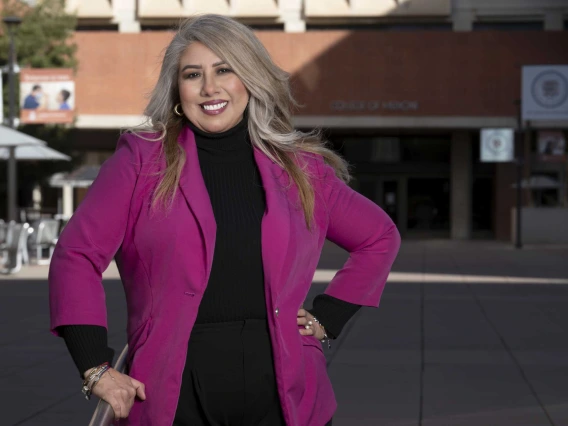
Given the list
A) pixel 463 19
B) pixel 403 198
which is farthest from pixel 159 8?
pixel 403 198

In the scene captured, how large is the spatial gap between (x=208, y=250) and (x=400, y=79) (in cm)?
4056

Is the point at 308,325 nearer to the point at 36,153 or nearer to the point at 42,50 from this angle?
the point at 36,153

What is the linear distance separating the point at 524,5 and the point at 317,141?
42.2m

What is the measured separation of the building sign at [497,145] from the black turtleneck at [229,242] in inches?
1350

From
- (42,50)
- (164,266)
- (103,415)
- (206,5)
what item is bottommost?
(103,415)

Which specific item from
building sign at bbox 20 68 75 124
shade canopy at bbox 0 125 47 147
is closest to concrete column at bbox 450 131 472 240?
building sign at bbox 20 68 75 124

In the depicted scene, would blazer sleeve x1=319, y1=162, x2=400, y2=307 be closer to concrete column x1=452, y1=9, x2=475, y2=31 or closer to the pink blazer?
the pink blazer

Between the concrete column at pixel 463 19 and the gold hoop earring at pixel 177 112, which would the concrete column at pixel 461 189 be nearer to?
the concrete column at pixel 463 19

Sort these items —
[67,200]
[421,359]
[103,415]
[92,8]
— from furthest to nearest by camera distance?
1. [67,200]
2. [92,8]
3. [421,359]
4. [103,415]

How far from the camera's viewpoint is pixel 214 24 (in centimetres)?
299

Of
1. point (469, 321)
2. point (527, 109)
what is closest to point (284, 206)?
point (469, 321)

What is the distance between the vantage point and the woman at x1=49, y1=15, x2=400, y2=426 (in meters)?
2.80

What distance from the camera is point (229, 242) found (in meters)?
2.88

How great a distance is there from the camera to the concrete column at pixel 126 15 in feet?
148
